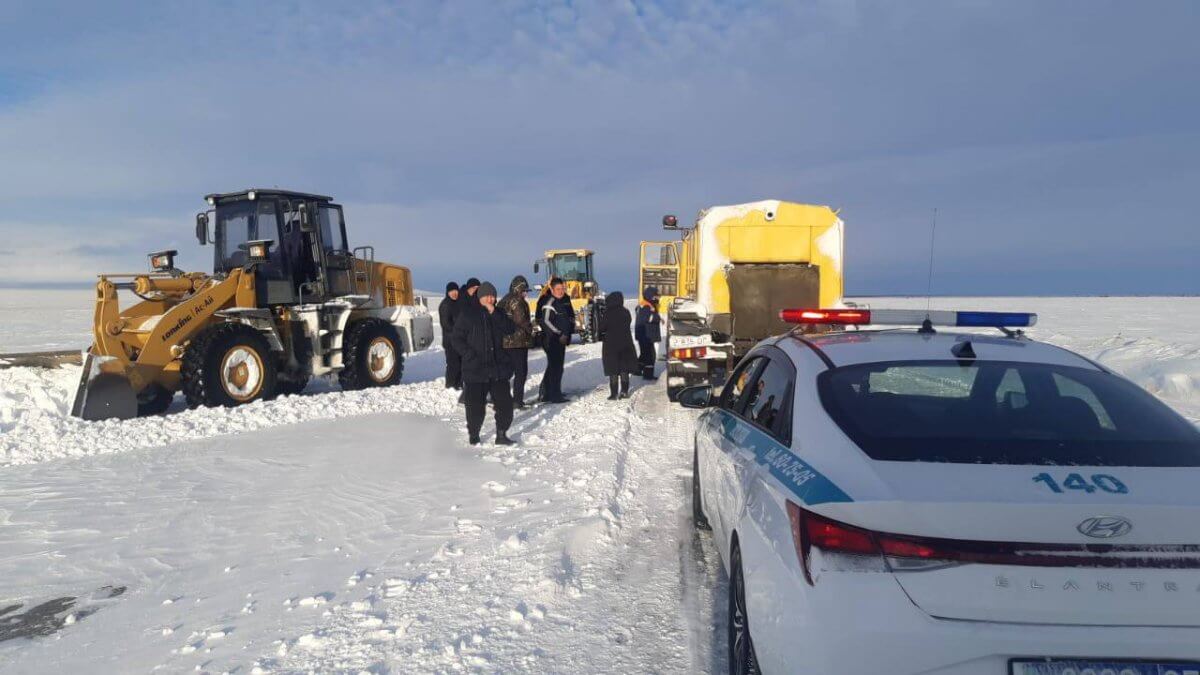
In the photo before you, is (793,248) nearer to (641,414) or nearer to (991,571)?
(641,414)

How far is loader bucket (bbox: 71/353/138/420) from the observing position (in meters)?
8.38

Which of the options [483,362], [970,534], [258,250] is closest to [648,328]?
[483,362]

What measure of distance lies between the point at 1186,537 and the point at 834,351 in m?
1.46

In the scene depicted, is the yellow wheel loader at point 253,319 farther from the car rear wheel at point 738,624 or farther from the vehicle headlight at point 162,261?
the car rear wheel at point 738,624

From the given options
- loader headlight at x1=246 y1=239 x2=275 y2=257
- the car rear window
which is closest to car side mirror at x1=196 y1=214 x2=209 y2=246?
loader headlight at x1=246 y1=239 x2=275 y2=257

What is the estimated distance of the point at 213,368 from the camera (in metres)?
9.28

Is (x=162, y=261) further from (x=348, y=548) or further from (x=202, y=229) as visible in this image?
(x=348, y=548)

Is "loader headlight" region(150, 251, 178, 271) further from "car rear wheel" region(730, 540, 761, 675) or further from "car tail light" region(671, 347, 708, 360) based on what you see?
"car rear wheel" region(730, 540, 761, 675)

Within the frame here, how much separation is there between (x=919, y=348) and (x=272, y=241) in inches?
395

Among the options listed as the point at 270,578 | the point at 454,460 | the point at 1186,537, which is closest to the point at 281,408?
the point at 454,460

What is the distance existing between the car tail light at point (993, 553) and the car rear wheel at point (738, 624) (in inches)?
31.1

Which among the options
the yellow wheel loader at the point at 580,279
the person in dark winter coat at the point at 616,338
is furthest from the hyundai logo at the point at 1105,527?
the yellow wheel loader at the point at 580,279

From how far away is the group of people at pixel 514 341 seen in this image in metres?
7.36

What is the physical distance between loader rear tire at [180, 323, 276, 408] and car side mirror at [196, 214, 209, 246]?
1.85 metres
